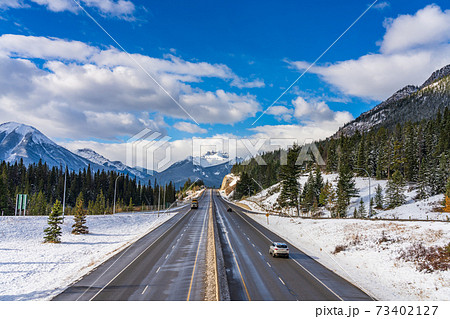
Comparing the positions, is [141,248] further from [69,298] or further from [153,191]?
[153,191]

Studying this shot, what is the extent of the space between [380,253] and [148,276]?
67.1 feet

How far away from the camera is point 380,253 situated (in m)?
26.5

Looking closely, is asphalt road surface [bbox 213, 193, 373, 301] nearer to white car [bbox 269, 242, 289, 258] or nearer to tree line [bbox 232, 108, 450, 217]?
white car [bbox 269, 242, 289, 258]

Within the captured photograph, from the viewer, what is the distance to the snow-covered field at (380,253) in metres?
19.1

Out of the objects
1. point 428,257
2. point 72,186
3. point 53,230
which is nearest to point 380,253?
point 428,257

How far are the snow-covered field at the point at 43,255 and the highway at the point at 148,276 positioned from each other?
59.3 inches

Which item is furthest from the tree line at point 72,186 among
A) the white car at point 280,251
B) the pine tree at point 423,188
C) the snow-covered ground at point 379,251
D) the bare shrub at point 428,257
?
the bare shrub at point 428,257

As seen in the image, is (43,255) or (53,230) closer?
(43,255)

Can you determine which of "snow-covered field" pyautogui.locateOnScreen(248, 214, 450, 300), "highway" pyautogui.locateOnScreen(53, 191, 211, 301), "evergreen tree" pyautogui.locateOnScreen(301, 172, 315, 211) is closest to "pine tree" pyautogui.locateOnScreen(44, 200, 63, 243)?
"highway" pyautogui.locateOnScreen(53, 191, 211, 301)

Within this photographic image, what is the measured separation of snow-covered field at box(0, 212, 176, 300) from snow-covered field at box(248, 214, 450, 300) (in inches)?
833

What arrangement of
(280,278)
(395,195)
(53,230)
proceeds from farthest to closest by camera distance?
(395,195) < (53,230) < (280,278)

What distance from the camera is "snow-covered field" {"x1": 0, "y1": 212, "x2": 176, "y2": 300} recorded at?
19.5 m

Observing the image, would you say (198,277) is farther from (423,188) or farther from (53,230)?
(423,188)
